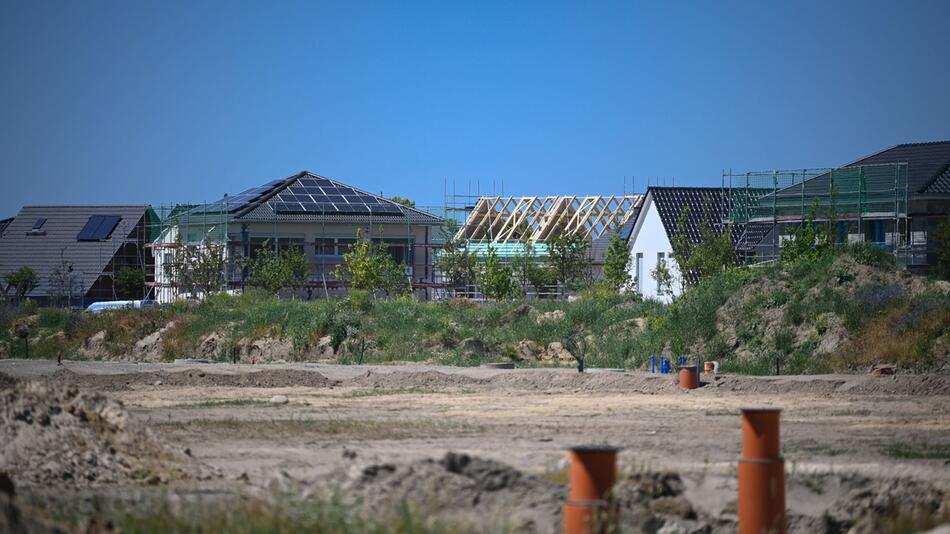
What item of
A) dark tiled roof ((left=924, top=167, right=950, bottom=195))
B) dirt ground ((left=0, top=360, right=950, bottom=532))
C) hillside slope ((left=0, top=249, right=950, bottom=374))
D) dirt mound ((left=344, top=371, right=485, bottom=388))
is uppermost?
dark tiled roof ((left=924, top=167, right=950, bottom=195))

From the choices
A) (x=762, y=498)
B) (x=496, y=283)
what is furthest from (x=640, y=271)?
(x=762, y=498)

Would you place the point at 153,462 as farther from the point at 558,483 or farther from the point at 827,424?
the point at 827,424

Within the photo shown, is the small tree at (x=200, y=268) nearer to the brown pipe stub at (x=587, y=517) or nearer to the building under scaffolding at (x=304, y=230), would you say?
the building under scaffolding at (x=304, y=230)

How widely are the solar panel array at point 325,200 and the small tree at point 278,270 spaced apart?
4295 millimetres

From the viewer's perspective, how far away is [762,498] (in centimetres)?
1011

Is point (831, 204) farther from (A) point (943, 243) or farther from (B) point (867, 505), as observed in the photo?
(B) point (867, 505)

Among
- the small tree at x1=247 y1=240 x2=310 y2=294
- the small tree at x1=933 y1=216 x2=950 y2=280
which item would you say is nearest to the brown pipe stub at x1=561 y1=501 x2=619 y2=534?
the small tree at x1=933 y1=216 x2=950 y2=280

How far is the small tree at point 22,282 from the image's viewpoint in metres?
71.3

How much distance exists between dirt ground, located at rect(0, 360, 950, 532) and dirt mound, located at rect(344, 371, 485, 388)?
0.06m

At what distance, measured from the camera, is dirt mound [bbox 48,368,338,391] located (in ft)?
101

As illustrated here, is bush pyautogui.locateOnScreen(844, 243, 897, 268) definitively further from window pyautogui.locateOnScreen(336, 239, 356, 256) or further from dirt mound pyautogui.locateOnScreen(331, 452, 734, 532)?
window pyautogui.locateOnScreen(336, 239, 356, 256)

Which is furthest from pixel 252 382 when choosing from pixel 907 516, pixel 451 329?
pixel 907 516

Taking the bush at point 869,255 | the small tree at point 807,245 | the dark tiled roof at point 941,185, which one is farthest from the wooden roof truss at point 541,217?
the bush at point 869,255

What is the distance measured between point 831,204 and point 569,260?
20.0 meters
